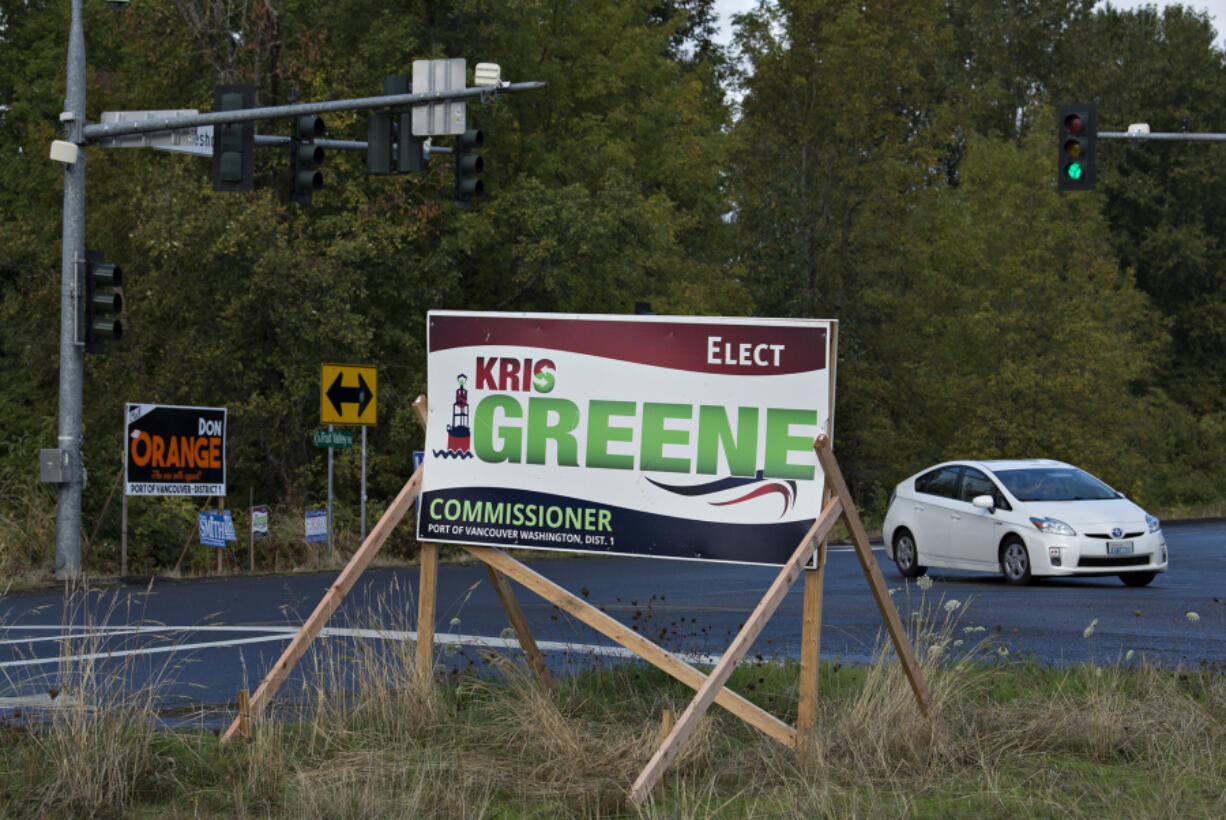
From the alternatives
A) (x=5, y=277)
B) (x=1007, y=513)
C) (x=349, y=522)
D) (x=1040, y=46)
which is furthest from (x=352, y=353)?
(x=1040, y=46)

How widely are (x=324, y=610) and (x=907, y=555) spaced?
1440 centimetres

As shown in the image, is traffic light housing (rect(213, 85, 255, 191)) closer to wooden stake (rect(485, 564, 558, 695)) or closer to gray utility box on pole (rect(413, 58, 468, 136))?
gray utility box on pole (rect(413, 58, 468, 136))

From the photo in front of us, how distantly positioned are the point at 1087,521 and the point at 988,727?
37.8 feet

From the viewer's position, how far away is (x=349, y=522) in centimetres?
2928

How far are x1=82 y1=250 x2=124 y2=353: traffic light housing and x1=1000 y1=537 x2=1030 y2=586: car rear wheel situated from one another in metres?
11.3

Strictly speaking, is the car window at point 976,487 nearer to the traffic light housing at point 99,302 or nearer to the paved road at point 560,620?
the paved road at point 560,620

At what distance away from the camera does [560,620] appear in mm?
14367

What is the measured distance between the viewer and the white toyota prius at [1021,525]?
18812mm

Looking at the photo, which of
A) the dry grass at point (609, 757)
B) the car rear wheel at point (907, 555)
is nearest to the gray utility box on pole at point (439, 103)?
the car rear wheel at point (907, 555)

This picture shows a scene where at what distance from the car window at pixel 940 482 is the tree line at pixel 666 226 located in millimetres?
11018

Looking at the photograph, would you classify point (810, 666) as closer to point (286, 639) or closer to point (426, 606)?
point (426, 606)

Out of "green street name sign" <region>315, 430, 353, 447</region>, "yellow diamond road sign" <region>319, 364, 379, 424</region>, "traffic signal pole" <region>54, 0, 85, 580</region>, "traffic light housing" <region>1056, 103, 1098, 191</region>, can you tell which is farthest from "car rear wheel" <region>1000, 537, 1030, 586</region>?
"traffic signal pole" <region>54, 0, 85, 580</region>

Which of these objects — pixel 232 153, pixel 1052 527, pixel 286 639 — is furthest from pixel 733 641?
pixel 232 153

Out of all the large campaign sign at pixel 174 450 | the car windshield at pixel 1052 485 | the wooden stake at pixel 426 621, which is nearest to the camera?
the wooden stake at pixel 426 621
